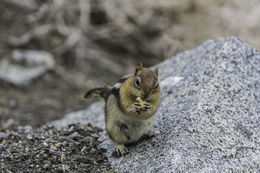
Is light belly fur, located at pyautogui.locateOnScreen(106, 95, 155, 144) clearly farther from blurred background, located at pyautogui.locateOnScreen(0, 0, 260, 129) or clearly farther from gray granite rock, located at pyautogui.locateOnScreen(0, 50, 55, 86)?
gray granite rock, located at pyautogui.locateOnScreen(0, 50, 55, 86)

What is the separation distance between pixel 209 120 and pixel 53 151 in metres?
1.47

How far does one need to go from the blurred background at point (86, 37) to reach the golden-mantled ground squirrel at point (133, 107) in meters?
3.37

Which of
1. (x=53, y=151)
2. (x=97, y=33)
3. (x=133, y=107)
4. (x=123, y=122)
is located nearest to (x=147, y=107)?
(x=133, y=107)

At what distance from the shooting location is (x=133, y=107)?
3227 mm

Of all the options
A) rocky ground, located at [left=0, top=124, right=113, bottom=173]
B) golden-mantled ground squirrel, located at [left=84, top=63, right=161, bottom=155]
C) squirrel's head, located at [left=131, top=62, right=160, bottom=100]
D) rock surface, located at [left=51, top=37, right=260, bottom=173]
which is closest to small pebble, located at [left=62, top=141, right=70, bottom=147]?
rocky ground, located at [left=0, top=124, right=113, bottom=173]

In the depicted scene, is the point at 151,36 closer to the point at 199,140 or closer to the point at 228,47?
the point at 228,47

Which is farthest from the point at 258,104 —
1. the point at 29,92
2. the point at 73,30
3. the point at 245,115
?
the point at 73,30

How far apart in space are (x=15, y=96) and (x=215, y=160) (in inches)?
192

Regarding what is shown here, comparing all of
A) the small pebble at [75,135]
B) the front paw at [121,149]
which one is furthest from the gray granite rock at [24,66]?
the front paw at [121,149]

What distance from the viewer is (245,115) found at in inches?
139

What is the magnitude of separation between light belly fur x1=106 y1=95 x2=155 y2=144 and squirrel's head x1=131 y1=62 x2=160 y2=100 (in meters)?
0.25

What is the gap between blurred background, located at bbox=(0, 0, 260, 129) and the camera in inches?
291

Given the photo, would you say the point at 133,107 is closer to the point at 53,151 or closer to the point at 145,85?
the point at 145,85

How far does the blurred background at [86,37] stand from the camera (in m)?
7.40
